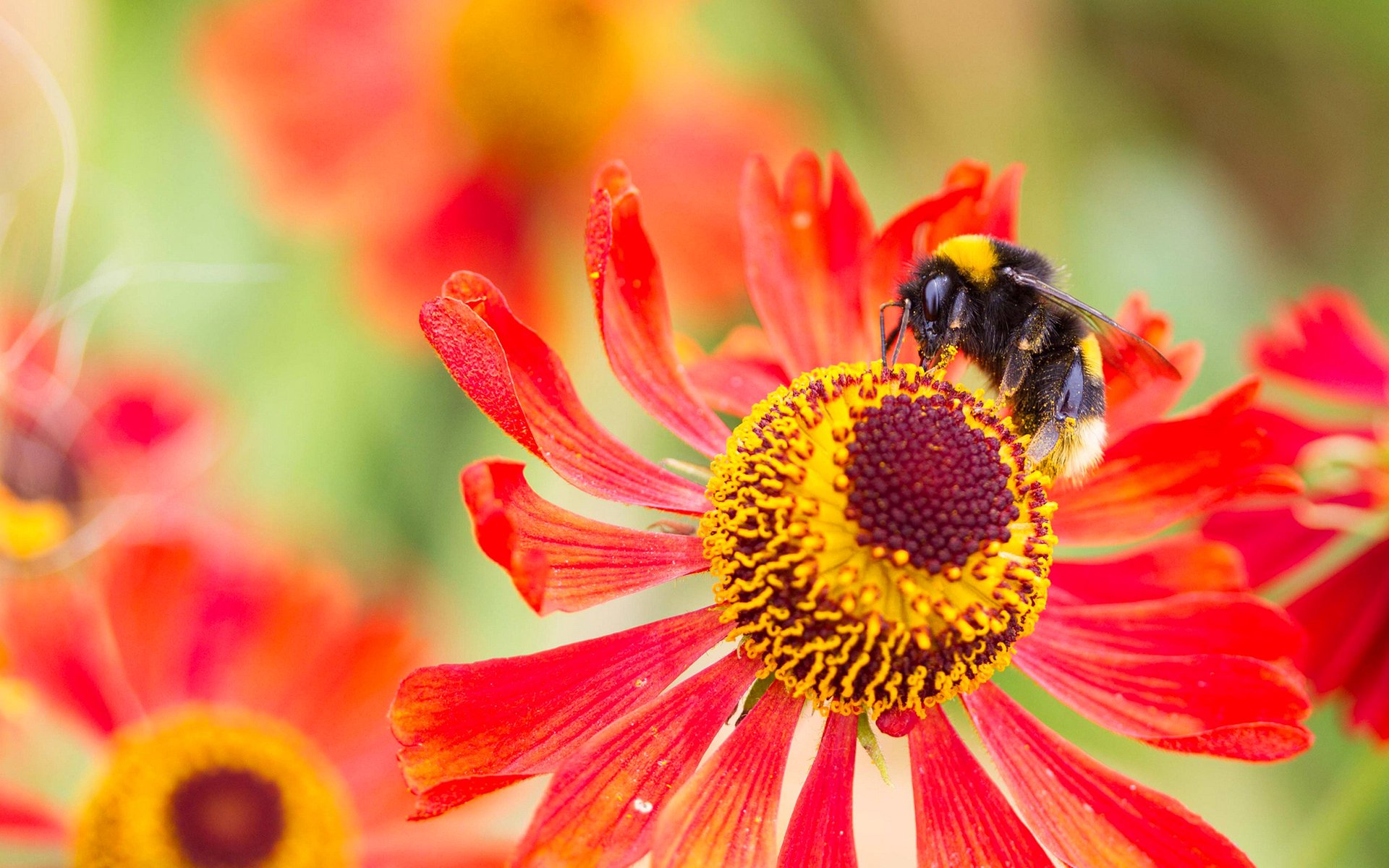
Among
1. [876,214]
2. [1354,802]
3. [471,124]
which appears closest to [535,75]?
[471,124]

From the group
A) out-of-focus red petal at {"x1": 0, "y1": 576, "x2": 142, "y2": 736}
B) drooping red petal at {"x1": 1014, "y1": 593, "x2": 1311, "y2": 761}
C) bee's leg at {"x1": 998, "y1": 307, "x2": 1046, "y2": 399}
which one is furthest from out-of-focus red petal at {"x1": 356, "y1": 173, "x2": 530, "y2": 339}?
drooping red petal at {"x1": 1014, "y1": 593, "x2": 1311, "y2": 761}

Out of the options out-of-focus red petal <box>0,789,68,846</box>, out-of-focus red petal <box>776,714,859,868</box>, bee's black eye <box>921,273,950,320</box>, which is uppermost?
bee's black eye <box>921,273,950,320</box>

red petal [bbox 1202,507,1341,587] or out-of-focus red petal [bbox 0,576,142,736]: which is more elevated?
out-of-focus red petal [bbox 0,576,142,736]

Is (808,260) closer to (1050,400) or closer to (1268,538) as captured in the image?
(1050,400)

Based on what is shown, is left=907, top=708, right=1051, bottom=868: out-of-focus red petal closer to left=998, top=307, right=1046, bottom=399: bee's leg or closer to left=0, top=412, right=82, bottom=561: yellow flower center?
left=998, top=307, right=1046, bottom=399: bee's leg

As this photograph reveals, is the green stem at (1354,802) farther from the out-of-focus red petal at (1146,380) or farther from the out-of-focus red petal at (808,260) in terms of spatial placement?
the out-of-focus red petal at (808,260)

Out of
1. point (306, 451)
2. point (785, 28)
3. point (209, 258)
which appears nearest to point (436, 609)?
point (306, 451)
